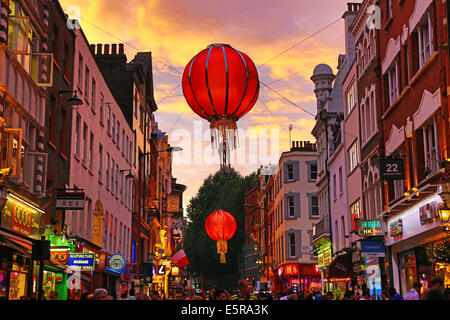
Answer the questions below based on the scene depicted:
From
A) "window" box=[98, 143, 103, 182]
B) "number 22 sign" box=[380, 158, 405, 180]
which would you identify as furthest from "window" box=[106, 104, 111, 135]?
"number 22 sign" box=[380, 158, 405, 180]

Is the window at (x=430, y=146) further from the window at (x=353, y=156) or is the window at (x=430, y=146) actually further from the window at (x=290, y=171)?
the window at (x=290, y=171)

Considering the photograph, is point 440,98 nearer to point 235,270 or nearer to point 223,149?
point 223,149

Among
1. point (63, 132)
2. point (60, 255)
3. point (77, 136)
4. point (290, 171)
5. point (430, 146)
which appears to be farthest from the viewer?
point (290, 171)

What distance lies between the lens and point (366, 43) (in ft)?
103

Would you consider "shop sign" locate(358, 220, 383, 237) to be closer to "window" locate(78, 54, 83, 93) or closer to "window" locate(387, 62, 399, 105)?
"window" locate(387, 62, 399, 105)

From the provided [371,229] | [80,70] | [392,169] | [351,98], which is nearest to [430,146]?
[392,169]

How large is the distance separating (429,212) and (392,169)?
338 centimetres

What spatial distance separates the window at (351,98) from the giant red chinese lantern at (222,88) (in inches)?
862


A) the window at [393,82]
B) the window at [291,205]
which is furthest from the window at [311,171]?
the window at [393,82]

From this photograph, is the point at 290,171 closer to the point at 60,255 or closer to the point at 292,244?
the point at 292,244

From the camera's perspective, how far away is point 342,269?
35.5m

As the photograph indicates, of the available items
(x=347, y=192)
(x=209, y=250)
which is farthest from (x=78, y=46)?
(x=209, y=250)

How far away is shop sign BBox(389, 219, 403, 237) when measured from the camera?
24328 mm

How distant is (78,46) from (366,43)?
14.1m
